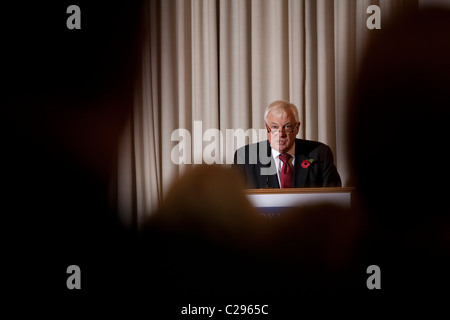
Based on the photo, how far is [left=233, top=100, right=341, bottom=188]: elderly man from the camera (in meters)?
1.97

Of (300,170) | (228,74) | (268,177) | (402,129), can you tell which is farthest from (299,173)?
(402,129)

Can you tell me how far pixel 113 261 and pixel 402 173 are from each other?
1.15ft

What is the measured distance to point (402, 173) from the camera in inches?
17.1

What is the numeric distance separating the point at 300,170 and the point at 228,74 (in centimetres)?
137

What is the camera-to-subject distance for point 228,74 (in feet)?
10.3

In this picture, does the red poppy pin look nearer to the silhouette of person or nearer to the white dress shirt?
the white dress shirt

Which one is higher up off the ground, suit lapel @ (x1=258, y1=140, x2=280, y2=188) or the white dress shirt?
the white dress shirt

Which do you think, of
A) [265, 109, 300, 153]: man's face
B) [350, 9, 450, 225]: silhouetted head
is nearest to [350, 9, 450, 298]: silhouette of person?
[350, 9, 450, 225]: silhouetted head

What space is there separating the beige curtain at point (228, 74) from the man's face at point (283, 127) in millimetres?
925

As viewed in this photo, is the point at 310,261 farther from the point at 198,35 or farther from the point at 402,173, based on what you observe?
the point at 198,35

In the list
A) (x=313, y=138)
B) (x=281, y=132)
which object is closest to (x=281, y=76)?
(x=313, y=138)

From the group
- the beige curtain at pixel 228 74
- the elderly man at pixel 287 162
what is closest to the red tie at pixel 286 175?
the elderly man at pixel 287 162

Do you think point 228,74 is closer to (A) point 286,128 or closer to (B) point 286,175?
→ (A) point 286,128

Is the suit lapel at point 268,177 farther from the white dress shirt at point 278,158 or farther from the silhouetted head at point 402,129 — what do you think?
the silhouetted head at point 402,129
